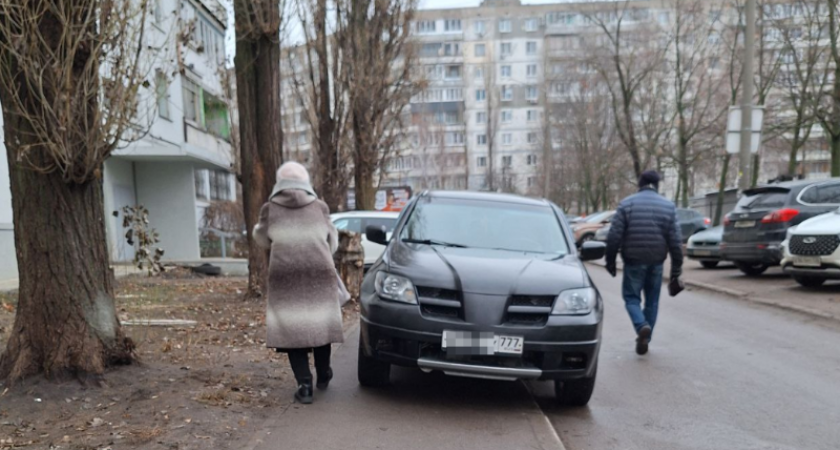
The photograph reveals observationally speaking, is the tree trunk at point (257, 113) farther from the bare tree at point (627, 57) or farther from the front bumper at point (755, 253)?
the bare tree at point (627, 57)

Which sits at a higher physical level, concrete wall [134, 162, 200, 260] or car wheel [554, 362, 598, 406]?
concrete wall [134, 162, 200, 260]

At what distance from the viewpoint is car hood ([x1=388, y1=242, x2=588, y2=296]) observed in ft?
14.9

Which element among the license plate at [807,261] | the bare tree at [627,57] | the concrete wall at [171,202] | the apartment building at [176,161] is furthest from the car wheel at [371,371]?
the bare tree at [627,57]

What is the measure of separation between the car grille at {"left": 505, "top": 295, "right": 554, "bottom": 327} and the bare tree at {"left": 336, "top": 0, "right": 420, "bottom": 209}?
46.5ft

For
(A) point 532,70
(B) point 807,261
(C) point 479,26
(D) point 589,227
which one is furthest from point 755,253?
(C) point 479,26

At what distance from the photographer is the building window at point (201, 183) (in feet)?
82.5

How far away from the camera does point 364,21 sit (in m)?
17.9

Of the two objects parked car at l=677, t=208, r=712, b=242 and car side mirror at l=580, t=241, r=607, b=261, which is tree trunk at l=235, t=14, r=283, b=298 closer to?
car side mirror at l=580, t=241, r=607, b=261

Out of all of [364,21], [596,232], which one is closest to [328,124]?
[364,21]

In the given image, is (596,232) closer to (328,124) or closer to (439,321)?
(328,124)

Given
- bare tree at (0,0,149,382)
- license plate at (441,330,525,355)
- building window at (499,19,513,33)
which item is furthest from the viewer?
building window at (499,19,513,33)

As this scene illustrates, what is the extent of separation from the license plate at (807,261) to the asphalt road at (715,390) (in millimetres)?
1516

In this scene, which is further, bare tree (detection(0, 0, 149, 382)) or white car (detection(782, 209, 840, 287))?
white car (detection(782, 209, 840, 287))

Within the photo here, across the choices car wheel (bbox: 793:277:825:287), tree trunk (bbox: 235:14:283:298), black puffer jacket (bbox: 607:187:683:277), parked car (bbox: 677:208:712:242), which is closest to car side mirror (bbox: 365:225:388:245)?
black puffer jacket (bbox: 607:187:683:277)
